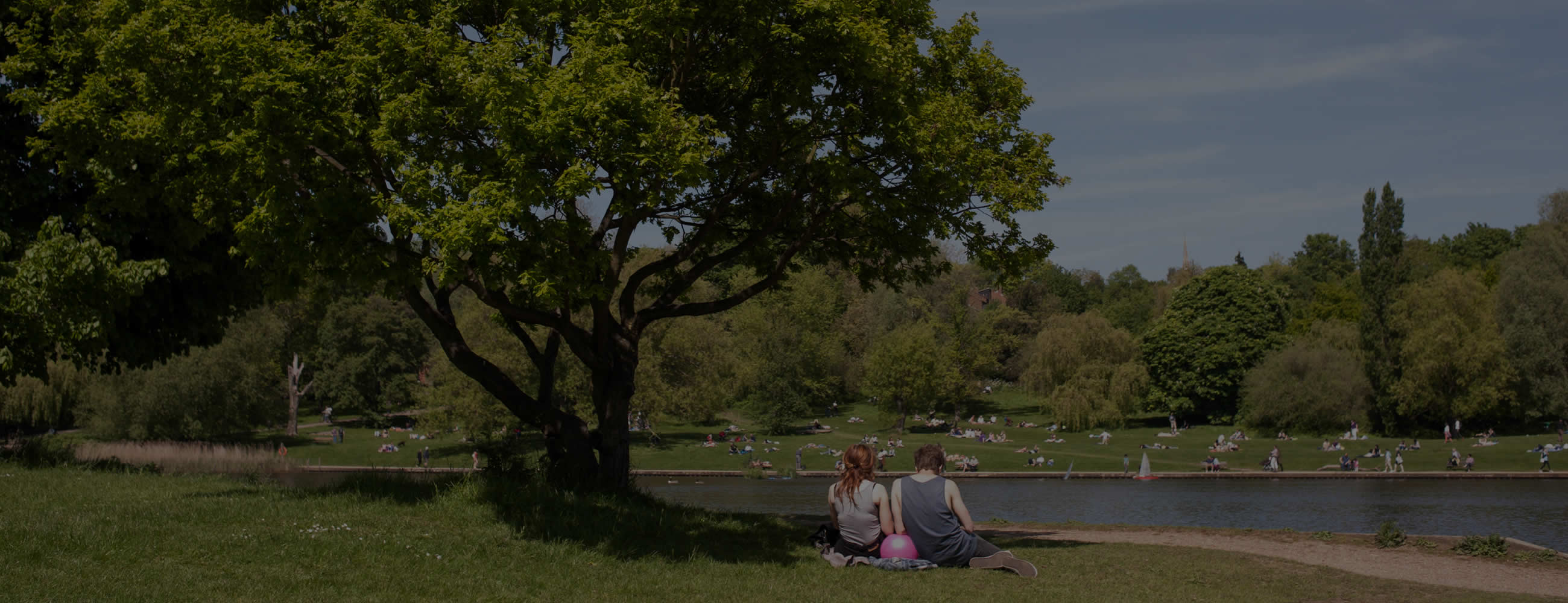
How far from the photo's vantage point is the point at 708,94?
15508mm

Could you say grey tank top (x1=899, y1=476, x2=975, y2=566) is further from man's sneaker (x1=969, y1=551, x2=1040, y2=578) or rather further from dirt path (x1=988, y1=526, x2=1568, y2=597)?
dirt path (x1=988, y1=526, x2=1568, y2=597)

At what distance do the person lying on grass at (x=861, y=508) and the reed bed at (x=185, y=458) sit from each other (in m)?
12.7

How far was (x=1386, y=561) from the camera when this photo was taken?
13469 mm

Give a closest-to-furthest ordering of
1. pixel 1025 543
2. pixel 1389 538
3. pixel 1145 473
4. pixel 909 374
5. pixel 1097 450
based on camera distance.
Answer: pixel 1389 538, pixel 1025 543, pixel 1145 473, pixel 1097 450, pixel 909 374

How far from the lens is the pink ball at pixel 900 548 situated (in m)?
10.5

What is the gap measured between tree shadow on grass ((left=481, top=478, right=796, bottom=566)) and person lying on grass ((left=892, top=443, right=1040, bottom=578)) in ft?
4.43

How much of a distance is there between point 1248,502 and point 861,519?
28792 millimetres

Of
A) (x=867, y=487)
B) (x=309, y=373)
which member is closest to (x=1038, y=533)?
(x=867, y=487)

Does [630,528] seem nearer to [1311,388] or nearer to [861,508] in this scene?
[861,508]

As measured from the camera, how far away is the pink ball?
34.3ft

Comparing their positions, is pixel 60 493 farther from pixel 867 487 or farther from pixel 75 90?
pixel 867 487

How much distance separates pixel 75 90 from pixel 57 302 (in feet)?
11.8

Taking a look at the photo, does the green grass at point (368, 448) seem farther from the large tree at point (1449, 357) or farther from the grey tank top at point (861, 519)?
the large tree at point (1449, 357)

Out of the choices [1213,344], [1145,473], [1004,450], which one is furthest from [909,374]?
[1145,473]
